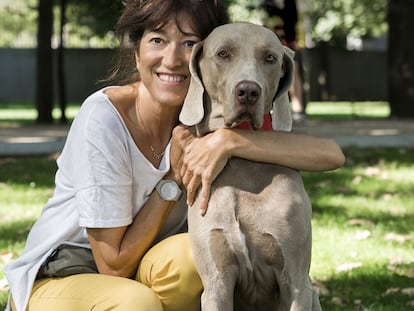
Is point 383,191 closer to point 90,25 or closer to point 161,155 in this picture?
point 161,155

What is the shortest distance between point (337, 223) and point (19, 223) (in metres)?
2.23

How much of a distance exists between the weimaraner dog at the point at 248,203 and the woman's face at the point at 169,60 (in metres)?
0.24

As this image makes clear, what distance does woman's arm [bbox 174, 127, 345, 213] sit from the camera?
3287 millimetres

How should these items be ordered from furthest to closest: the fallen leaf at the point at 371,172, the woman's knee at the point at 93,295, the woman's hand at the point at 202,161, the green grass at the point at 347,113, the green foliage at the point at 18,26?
the green foliage at the point at 18,26
the green grass at the point at 347,113
the fallen leaf at the point at 371,172
the woman's knee at the point at 93,295
the woman's hand at the point at 202,161

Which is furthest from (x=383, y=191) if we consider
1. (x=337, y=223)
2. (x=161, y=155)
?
(x=161, y=155)

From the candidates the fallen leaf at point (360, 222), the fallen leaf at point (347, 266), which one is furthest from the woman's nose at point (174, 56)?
the fallen leaf at point (360, 222)

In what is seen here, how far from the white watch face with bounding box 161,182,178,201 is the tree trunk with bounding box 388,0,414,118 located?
12.6 metres

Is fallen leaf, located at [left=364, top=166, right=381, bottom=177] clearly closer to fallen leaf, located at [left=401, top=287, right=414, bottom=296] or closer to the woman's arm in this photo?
fallen leaf, located at [left=401, top=287, right=414, bottom=296]

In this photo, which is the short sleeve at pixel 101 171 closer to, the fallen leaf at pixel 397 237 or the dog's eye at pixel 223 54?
the dog's eye at pixel 223 54

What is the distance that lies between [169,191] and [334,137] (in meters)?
7.57

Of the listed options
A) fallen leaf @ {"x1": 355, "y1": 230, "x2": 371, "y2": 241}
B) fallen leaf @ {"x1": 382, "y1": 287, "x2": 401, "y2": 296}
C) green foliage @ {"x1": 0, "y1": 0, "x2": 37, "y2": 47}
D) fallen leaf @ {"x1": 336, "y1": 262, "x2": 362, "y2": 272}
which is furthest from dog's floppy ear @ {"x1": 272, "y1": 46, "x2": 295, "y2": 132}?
green foliage @ {"x1": 0, "y1": 0, "x2": 37, "y2": 47}

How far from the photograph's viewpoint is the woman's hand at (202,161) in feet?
10.7

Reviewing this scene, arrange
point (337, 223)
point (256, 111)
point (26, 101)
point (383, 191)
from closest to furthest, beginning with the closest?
point (256, 111)
point (337, 223)
point (383, 191)
point (26, 101)

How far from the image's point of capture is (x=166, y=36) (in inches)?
140
